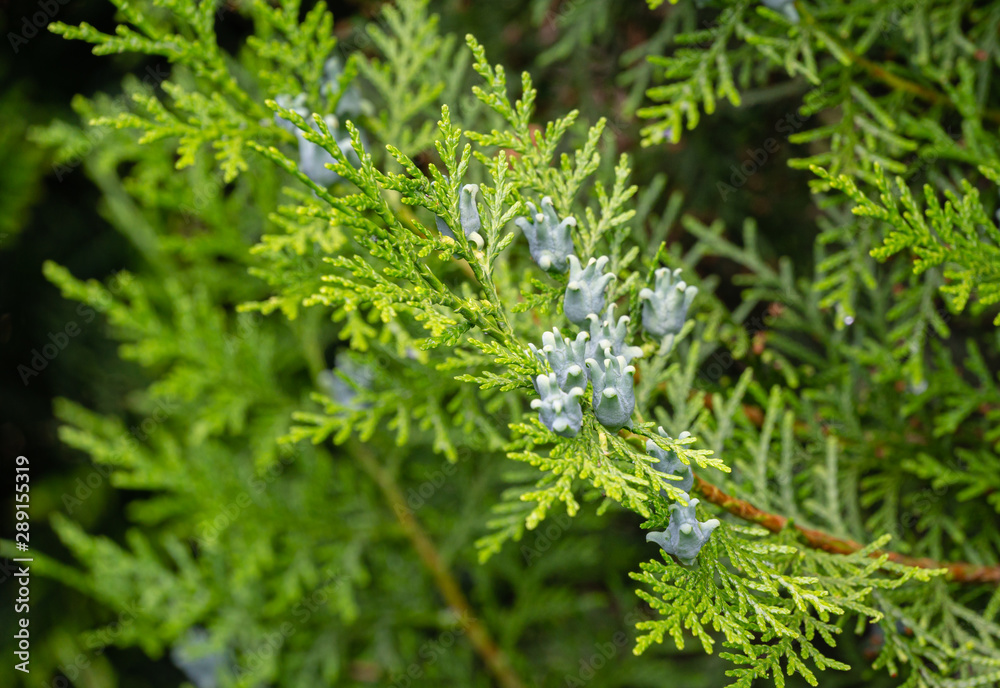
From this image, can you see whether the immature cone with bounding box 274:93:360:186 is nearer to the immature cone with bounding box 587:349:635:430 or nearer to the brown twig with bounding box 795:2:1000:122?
the immature cone with bounding box 587:349:635:430

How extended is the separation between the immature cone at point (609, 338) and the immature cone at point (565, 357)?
2 cm

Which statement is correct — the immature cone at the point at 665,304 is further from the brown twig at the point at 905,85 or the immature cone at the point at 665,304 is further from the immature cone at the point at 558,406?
the brown twig at the point at 905,85

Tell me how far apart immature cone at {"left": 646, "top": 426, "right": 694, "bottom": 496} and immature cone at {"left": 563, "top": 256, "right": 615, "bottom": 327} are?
0.61 ft

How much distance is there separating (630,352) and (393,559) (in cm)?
163

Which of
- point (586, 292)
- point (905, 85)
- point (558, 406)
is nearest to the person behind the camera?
point (558, 406)

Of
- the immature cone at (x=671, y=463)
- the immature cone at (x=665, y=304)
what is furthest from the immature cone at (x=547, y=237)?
the immature cone at (x=671, y=463)

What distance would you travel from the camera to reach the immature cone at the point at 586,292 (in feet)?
3.28

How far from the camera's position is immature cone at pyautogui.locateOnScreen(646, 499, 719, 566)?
93cm

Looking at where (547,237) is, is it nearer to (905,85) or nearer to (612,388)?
(612,388)

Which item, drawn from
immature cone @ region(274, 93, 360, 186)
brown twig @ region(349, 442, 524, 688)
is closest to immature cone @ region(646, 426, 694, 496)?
immature cone @ region(274, 93, 360, 186)

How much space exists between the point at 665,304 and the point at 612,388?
0.25 meters

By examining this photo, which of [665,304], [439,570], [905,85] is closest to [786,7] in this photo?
[905,85]

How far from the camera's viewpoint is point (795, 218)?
2324 mm

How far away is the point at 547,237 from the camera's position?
1061 mm
